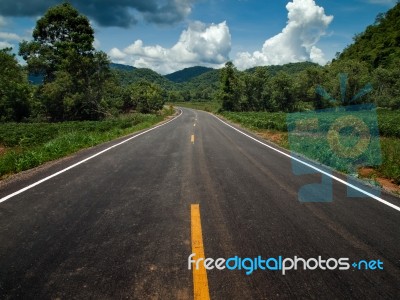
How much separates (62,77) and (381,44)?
94248 millimetres

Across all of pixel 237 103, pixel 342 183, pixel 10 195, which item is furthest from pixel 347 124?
pixel 237 103

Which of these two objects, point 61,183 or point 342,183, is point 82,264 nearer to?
point 61,183

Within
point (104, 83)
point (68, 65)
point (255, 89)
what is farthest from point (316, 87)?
point (68, 65)

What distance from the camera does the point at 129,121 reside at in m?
33.2

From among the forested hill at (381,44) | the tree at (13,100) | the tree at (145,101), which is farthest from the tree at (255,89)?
the tree at (13,100)

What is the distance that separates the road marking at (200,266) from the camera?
2852mm

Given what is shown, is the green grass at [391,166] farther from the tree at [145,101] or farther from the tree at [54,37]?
the tree at [145,101]

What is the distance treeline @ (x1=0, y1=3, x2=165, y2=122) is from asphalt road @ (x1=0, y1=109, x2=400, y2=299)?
32819 millimetres

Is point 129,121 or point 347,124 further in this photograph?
point 129,121

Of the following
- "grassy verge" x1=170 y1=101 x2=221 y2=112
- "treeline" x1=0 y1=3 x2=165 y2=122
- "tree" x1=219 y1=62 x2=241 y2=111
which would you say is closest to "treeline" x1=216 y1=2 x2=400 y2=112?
"tree" x1=219 y1=62 x2=241 y2=111

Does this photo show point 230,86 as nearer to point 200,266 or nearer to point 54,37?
point 54,37

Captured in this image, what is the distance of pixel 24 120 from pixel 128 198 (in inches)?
1696

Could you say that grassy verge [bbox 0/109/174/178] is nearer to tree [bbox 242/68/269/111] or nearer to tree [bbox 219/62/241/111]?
tree [bbox 219/62/241/111]

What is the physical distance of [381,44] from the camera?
3529 inches
